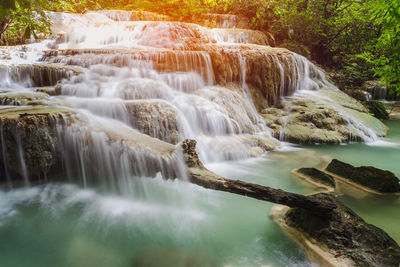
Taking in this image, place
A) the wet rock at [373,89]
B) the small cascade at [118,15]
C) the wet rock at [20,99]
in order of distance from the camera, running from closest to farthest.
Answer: the wet rock at [20,99] → the wet rock at [373,89] → the small cascade at [118,15]

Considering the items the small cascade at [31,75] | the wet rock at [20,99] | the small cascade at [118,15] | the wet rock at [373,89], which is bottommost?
the wet rock at [373,89]

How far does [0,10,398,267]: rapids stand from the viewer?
9.96ft

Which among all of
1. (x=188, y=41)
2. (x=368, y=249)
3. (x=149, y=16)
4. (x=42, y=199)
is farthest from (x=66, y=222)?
(x=149, y=16)

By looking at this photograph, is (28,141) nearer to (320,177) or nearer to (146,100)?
(146,100)

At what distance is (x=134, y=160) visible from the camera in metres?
3.92

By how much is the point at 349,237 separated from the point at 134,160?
3209mm

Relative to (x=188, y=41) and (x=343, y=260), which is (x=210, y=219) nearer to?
(x=343, y=260)

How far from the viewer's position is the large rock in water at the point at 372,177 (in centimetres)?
430

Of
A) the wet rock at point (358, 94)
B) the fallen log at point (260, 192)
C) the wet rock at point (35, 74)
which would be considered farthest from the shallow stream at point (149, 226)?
the wet rock at point (358, 94)

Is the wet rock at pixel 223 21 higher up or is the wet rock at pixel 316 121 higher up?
the wet rock at pixel 223 21

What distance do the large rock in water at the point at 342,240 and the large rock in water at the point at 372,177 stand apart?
6.04 ft

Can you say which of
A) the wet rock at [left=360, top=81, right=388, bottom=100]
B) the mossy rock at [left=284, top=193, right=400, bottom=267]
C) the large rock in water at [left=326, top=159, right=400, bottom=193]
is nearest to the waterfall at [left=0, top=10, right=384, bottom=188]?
the mossy rock at [left=284, top=193, right=400, bottom=267]

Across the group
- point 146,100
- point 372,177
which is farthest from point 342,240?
point 146,100

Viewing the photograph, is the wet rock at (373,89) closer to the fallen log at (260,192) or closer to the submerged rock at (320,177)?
→ the submerged rock at (320,177)
